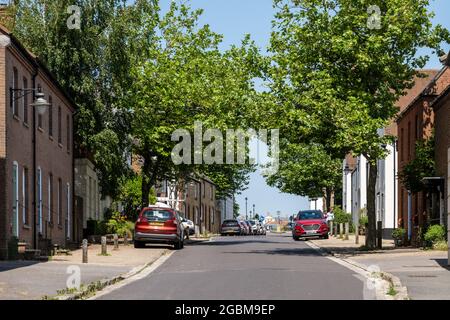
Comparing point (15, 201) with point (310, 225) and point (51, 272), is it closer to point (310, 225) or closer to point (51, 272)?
point (51, 272)

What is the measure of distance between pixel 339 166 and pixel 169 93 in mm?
43895

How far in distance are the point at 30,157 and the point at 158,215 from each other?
746 cm

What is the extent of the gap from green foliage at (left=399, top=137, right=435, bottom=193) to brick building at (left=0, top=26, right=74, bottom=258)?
13637 mm

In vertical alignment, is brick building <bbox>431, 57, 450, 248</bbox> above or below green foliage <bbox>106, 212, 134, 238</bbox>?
above

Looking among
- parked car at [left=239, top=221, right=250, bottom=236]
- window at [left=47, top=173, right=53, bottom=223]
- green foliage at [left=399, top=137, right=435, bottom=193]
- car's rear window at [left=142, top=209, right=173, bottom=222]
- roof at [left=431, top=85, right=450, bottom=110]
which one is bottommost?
parked car at [left=239, top=221, right=250, bottom=236]

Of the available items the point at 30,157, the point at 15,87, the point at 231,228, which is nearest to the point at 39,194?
the point at 30,157

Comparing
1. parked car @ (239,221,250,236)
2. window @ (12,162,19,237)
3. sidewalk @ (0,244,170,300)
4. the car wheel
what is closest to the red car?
the car wheel

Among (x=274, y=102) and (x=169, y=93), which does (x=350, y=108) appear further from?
(x=169, y=93)

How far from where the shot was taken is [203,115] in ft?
149

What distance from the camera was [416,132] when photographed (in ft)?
148

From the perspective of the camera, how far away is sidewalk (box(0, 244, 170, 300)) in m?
17.4

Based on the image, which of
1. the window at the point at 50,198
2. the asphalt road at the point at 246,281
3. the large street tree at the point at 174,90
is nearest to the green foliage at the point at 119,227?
the large street tree at the point at 174,90

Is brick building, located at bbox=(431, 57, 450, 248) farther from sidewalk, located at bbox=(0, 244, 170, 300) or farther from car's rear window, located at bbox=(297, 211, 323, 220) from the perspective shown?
car's rear window, located at bbox=(297, 211, 323, 220)
